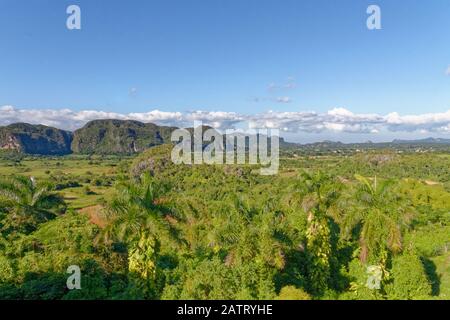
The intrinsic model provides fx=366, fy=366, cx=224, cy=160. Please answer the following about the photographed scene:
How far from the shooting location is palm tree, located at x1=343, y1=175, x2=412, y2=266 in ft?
53.6

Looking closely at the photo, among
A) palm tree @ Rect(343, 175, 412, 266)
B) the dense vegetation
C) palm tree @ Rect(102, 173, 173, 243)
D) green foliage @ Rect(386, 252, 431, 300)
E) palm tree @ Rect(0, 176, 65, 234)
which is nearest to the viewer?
the dense vegetation

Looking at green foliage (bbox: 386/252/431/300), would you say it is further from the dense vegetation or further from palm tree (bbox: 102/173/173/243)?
palm tree (bbox: 102/173/173/243)

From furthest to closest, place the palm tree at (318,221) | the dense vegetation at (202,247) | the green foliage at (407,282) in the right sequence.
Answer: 1. the palm tree at (318,221)
2. the green foliage at (407,282)
3. the dense vegetation at (202,247)

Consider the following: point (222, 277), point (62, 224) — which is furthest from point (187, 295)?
point (62, 224)

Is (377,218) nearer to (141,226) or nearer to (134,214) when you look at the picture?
(141,226)

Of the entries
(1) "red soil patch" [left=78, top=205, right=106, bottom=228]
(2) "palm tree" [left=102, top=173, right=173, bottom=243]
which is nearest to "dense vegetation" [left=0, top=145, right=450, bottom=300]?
(2) "palm tree" [left=102, top=173, right=173, bottom=243]

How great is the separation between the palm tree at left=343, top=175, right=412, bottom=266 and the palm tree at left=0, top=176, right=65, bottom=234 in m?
14.0

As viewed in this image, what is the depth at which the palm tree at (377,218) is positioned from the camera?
643 inches

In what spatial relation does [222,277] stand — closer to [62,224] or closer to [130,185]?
[130,185]

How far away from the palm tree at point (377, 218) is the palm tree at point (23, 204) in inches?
553

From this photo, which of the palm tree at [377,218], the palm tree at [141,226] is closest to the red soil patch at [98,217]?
the palm tree at [141,226]

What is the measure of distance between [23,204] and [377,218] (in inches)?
614

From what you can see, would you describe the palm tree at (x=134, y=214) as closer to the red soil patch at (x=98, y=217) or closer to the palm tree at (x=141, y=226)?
the palm tree at (x=141, y=226)

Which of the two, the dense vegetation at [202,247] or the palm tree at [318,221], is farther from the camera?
the palm tree at [318,221]
